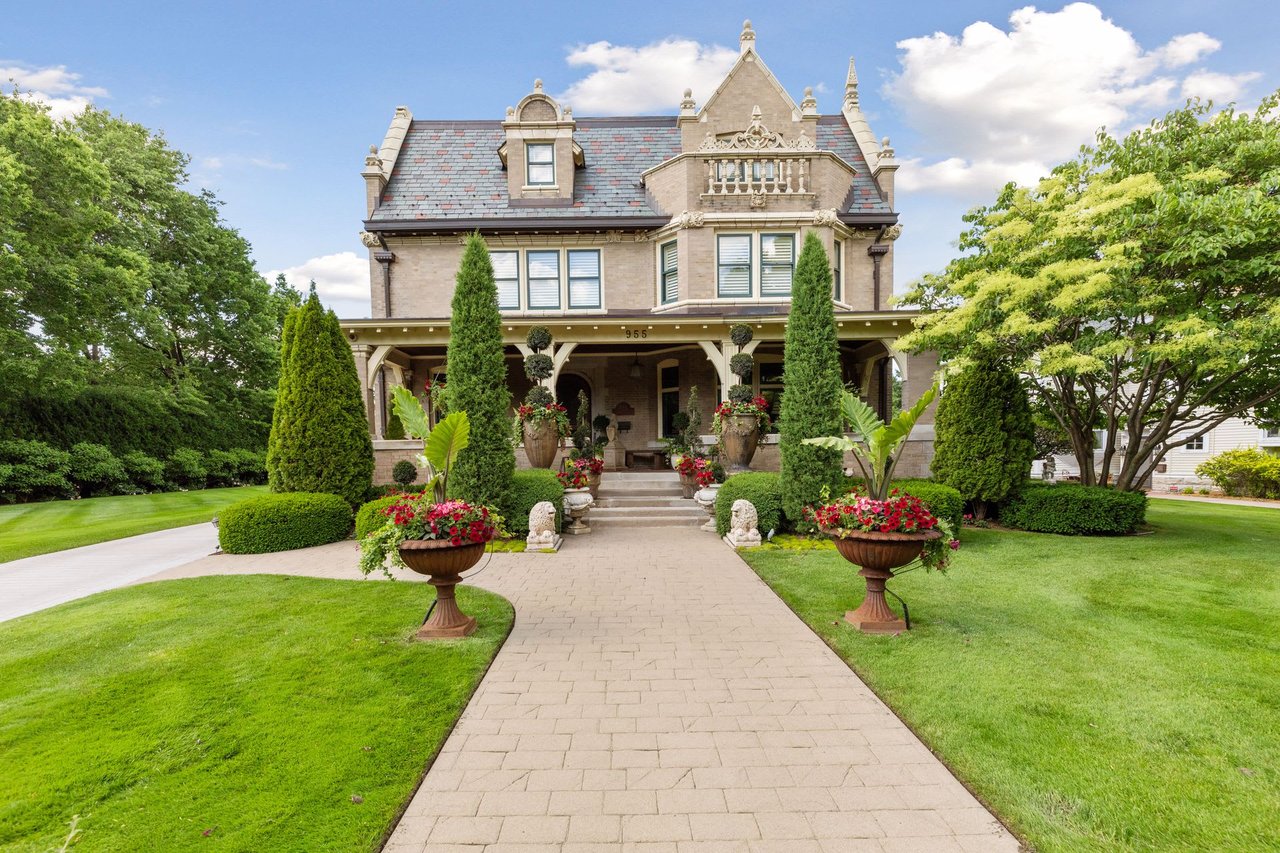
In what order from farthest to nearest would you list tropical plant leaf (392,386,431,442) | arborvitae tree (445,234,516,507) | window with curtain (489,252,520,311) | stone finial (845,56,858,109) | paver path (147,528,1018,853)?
stone finial (845,56,858,109), window with curtain (489,252,520,311), arborvitae tree (445,234,516,507), tropical plant leaf (392,386,431,442), paver path (147,528,1018,853)

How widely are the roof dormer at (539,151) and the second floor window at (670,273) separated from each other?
328 centimetres

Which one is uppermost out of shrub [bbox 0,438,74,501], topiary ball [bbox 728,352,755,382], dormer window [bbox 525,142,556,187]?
dormer window [bbox 525,142,556,187]

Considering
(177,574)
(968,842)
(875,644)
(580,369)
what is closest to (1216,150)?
(875,644)

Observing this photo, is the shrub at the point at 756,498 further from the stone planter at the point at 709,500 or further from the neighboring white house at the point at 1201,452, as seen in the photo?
the neighboring white house at the point at 1201,452

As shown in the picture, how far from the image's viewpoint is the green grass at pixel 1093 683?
2.80 metres

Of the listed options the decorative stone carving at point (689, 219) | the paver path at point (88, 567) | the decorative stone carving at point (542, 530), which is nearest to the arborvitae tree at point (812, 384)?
the decorative stone carving at point (542, 530)

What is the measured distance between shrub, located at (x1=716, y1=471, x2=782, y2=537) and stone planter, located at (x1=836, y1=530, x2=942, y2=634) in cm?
412

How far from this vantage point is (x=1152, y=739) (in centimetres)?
343

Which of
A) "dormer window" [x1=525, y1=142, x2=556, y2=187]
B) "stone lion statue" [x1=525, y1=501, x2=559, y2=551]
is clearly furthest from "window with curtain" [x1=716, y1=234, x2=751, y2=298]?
"stone lion statue" [x1=525, y1=501, x2=559, y2=551]

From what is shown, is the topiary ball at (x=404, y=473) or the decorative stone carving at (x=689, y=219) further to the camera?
the decorative stone carving at (x=689, y=219)

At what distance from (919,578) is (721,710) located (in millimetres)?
4653

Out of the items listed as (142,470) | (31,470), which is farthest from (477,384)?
(142,470)

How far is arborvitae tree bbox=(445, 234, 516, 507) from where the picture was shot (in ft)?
31.2

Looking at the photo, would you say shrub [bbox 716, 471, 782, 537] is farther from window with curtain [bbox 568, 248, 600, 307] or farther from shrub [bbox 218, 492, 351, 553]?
window with curtain [bbox 568, 248, 600, 307]
